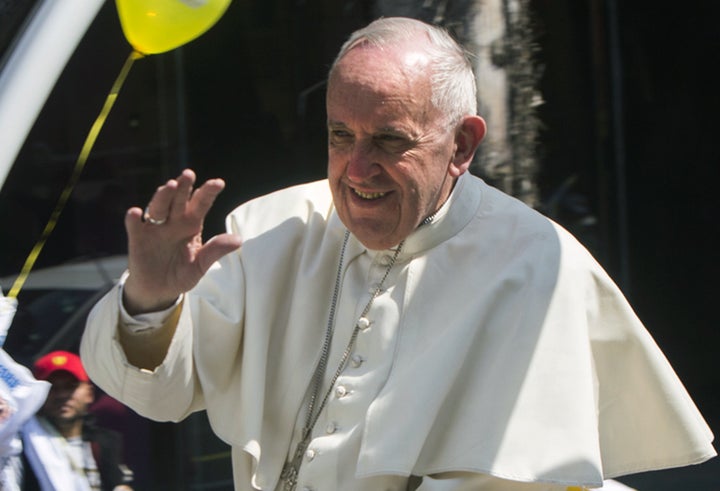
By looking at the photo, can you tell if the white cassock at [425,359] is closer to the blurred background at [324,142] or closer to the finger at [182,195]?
the finger at [182,195]

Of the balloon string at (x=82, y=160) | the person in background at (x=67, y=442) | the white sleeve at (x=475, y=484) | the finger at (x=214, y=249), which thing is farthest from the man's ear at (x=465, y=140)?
the person in background at (x=67, y=442)

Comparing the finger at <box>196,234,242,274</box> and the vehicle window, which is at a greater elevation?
the vehicle window

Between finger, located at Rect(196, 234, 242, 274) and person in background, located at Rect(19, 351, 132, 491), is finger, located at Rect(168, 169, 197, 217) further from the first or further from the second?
person in background, located at Rect(19, 351, 132, 491)

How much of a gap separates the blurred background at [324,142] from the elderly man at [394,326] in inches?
47.7

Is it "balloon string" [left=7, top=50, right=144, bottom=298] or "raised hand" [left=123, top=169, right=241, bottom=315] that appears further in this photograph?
"balloon string" [left=7, top=50, right=144, bottom=298]

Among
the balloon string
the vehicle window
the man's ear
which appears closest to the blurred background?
the vehicle window

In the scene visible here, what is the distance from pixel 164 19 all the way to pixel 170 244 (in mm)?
788

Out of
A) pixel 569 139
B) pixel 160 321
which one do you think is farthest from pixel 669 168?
pixel 160 321

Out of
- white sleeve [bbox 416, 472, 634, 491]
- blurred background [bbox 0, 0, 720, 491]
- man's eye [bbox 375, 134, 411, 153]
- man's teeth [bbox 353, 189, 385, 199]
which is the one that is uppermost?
man's eye [bbox 375, 134, 411, 153]

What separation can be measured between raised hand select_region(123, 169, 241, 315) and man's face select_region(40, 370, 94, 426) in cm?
246

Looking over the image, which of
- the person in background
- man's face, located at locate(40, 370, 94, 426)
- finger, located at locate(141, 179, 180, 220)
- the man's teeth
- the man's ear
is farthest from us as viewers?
man's face, located at locate(40, 370, 94, 426)

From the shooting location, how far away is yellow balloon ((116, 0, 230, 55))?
3.01 meters

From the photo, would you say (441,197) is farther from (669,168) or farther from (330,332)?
(669,168)

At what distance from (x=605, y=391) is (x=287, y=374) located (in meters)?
0.69
